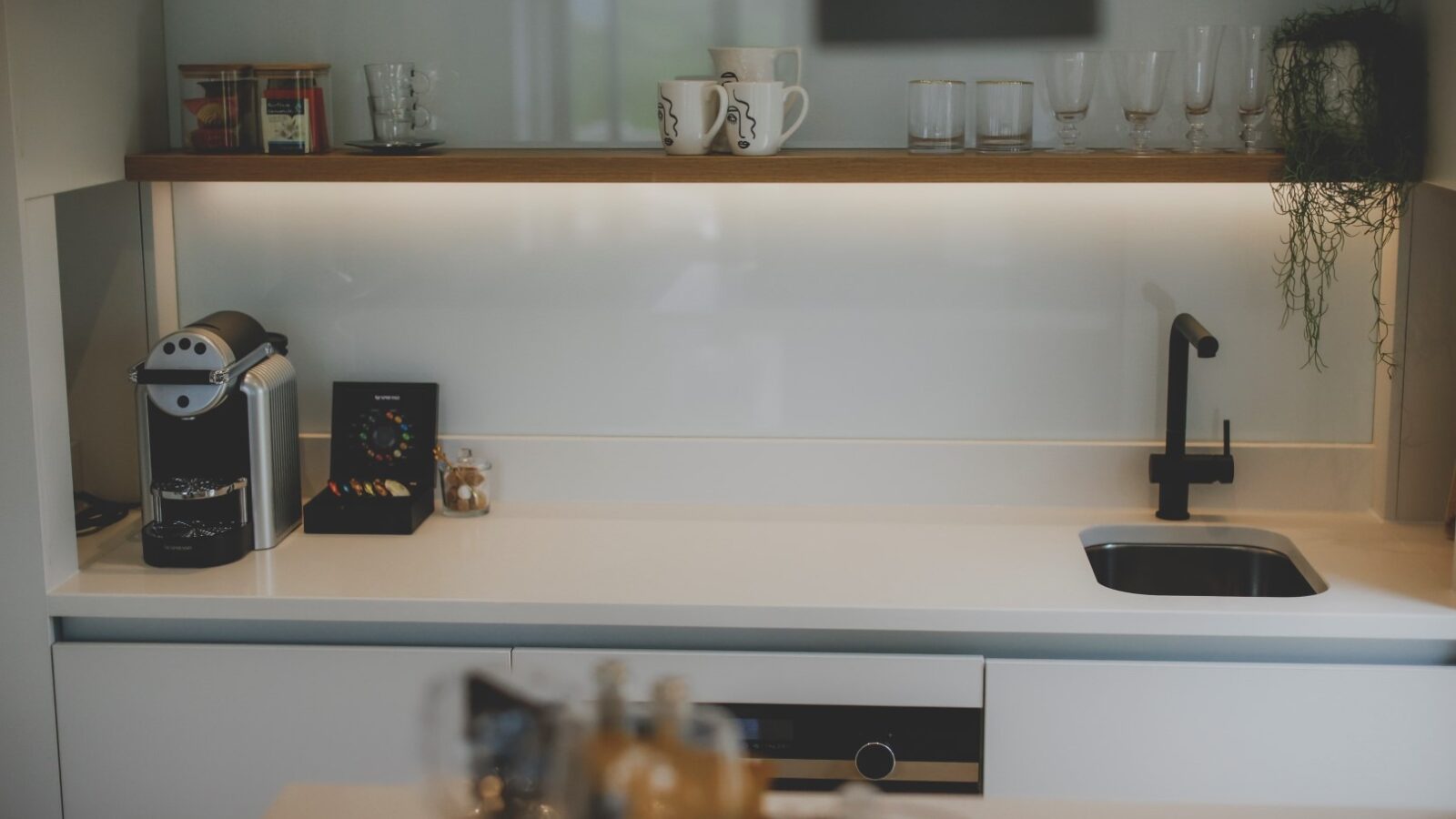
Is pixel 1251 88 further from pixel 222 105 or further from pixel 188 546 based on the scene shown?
pixel 188 546

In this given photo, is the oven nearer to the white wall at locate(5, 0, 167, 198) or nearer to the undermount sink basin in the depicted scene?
the undermount sink basin

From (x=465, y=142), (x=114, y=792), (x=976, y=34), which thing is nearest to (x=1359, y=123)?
(x=976, y=34)

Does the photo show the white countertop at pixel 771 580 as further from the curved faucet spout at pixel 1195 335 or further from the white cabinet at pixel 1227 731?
the curved faucet spout at pixel 1195 335

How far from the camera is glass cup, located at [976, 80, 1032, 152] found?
2.58 m

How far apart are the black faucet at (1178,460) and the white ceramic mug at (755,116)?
0.78 meters

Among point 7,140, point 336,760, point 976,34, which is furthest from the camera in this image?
point 976,34

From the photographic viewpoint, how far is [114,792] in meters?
2.48

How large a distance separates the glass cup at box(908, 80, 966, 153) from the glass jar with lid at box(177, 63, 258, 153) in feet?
3.77

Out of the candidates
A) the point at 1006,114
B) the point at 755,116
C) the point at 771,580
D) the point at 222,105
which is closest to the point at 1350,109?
the point at 1006,114

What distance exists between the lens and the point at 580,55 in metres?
2.80

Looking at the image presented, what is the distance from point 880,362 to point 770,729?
0.78 metres

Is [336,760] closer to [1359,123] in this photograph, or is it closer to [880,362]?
[880,362]

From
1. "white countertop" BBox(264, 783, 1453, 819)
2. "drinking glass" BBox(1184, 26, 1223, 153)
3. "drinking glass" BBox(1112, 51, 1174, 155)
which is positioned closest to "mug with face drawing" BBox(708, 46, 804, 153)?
→ "drinking glass" BBox(1112, 51, 1174, 155)

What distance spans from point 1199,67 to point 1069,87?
219mm
